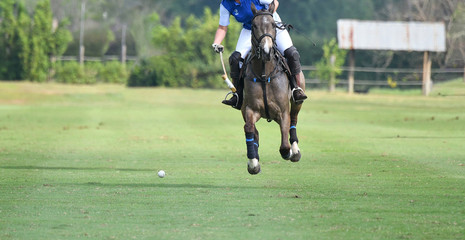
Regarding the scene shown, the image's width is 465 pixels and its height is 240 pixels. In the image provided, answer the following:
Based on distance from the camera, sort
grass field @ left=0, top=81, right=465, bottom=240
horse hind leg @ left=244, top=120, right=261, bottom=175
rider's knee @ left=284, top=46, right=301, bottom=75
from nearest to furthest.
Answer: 1. grass field @ left=0, top=81, right=465, bottom=240
2. horse hind leg @ left=244, top=120, right=261, bottom=175
3. rider's knee @ left=284, top=46, right=301, bottom=75

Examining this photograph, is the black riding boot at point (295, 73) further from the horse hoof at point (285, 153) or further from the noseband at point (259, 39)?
the noseband at point (259, 39)

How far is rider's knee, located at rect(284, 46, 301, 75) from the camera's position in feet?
44.8

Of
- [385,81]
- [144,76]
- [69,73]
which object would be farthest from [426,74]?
[69,73]

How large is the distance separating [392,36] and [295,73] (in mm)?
41575

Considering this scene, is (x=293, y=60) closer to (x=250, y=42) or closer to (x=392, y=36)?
(x=250, y=42)

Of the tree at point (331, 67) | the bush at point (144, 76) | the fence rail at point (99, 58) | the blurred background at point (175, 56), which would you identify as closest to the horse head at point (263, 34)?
the blurred background at point (175, 56)

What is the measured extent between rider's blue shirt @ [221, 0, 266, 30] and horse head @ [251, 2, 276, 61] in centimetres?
64

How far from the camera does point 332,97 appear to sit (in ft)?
161

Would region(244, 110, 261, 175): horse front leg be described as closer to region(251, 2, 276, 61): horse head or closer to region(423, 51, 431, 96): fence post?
region(251, 2, 276, 61): horse head

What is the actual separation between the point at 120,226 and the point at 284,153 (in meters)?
4.61

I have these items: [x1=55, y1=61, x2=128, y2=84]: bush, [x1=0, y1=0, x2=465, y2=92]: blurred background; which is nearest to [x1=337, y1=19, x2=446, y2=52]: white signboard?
[x1=0, y1=0, x2=465, y2=92]: blurred background

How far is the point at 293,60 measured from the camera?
13664 mm

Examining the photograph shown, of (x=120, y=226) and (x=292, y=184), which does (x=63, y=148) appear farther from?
(x=120, y=226)

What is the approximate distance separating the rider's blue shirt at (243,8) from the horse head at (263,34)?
2.10 ft
